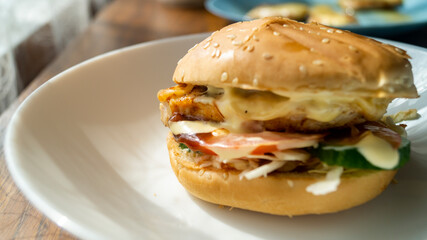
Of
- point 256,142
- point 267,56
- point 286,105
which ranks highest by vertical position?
point 267,56

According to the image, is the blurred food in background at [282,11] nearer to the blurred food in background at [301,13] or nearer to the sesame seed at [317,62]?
the blurred food in background at [301,13]

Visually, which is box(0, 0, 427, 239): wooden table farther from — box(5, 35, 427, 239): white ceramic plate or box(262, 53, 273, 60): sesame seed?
box(262, 53, 273, 60): sesame seed

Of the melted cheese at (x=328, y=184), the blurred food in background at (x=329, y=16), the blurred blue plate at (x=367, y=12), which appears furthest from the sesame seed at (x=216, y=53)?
the blurred food in background at (x=329, y=16)

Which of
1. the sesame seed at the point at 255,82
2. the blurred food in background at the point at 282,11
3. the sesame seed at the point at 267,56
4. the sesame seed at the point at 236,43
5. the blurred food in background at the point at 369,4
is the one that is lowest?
the blurred food in background at the point at 282,11

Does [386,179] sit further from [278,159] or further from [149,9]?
[149,9]

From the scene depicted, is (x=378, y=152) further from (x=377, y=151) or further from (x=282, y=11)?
(x=282, y=11)

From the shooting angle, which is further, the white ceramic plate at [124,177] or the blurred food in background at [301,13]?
the blurred food in background at [301,13]

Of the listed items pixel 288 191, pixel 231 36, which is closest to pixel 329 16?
pixel 231 36
